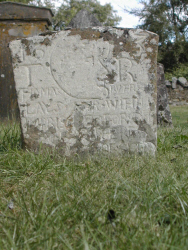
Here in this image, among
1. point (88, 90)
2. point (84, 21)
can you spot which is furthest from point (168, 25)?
point (88, 90)

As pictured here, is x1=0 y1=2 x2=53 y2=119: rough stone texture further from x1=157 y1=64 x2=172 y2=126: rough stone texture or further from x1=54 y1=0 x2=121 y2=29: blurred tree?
x1=54 y1=0 x2=121 y2=29: blurred tree

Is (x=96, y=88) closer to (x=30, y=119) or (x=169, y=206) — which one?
(x=30, y=119)

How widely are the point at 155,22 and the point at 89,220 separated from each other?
750 inches

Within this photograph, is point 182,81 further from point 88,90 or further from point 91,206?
point 91,206

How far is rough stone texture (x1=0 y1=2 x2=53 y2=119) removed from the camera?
15.3 ft

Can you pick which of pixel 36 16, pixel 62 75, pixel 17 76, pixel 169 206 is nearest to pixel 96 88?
pixel 62 75

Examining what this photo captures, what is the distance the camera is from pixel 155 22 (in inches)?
729

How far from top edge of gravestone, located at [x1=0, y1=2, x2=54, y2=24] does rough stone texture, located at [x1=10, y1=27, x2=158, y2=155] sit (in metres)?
2.29

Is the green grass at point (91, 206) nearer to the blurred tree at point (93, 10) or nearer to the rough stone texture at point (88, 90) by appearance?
the rough stone texture at point (88, 90)

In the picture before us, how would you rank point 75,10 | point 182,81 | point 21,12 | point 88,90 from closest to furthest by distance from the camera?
point 88,90 < point 21,12 < point 182,81 < point 75,10

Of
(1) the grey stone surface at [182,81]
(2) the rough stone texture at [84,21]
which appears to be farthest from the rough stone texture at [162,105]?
(1) the grey stone surface at [182,81]

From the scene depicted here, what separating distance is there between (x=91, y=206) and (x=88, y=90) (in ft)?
4.48

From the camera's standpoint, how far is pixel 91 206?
151 centimetres

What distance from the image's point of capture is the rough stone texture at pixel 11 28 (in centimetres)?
465
